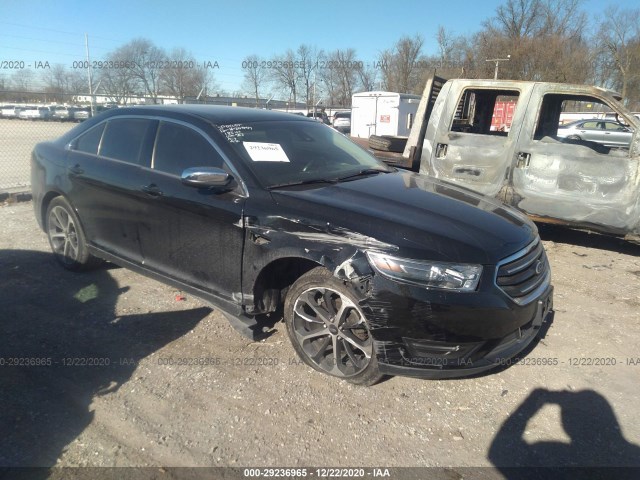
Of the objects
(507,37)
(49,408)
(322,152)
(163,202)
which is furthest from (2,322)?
(507,37)

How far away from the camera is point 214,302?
3.29 m

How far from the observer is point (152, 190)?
348 cm

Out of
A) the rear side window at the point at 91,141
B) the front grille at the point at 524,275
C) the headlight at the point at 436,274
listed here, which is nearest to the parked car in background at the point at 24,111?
the rear side window at the point at 91,141

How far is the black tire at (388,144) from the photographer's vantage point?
6.79 metres

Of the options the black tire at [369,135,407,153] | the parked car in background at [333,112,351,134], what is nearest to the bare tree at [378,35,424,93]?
the parked car in background at [333,112,351,134]

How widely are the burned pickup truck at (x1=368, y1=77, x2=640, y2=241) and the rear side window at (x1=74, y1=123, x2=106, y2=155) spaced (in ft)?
12.3

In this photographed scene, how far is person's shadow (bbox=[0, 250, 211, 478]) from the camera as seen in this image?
245cm

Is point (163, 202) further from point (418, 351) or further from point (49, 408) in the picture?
point (418, 351)

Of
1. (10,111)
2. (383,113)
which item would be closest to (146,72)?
(383,113)

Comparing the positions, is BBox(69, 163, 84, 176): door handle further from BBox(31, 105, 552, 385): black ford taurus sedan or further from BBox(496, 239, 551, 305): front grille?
BBox(496, 239, 551, 305): front grille

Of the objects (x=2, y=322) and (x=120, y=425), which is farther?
(x=2, y=322)

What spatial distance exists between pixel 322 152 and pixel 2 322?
2890 millimetres

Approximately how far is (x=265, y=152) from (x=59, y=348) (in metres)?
2.03

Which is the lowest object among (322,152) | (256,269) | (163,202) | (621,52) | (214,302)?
(214,302)
